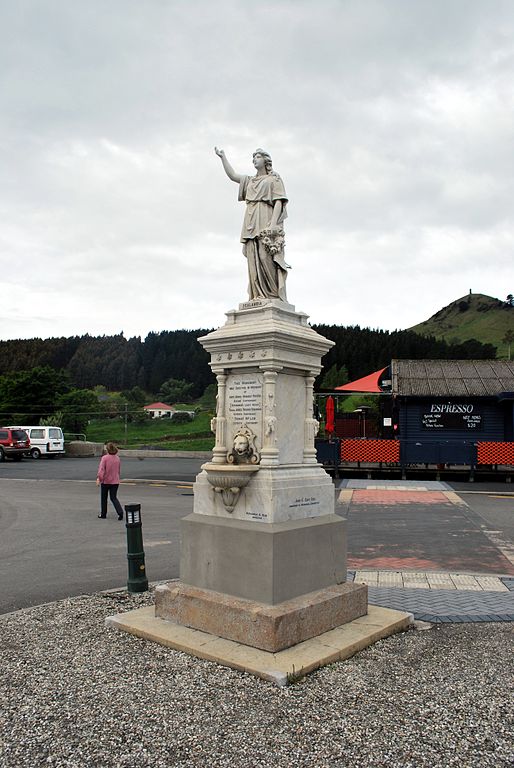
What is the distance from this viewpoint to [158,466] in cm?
2866

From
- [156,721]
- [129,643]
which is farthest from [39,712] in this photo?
[129,643]

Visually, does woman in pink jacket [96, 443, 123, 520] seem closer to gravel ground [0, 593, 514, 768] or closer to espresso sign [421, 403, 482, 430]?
gravel ground [0, 593, 514, 768]

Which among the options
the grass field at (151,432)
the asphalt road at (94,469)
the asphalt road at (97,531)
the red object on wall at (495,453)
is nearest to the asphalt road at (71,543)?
the asphalt road at (97,531)

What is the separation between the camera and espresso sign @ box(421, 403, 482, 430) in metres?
24.6

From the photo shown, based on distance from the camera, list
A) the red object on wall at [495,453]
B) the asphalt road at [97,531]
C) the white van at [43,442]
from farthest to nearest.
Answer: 1. the white van at [43,442]
2. the red object on wall at [495,453]
3. the asphalt road at [97,531]

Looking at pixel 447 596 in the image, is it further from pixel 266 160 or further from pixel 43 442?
pixel 43 442

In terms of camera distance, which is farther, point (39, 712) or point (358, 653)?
point (358, 653)

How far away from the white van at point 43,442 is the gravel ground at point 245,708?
3211 cm

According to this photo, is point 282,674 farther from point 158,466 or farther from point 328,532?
point 158,466

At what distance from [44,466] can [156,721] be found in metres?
28.3

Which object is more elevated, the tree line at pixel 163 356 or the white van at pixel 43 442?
the tree line at pixel 163 356

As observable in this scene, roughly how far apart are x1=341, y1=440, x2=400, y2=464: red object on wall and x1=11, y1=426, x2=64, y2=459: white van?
1969 centimetres

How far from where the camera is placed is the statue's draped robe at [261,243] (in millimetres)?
6234

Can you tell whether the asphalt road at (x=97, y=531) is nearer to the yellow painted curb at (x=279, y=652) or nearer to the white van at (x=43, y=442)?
the yellow painted curb at (x=279, y=652)
